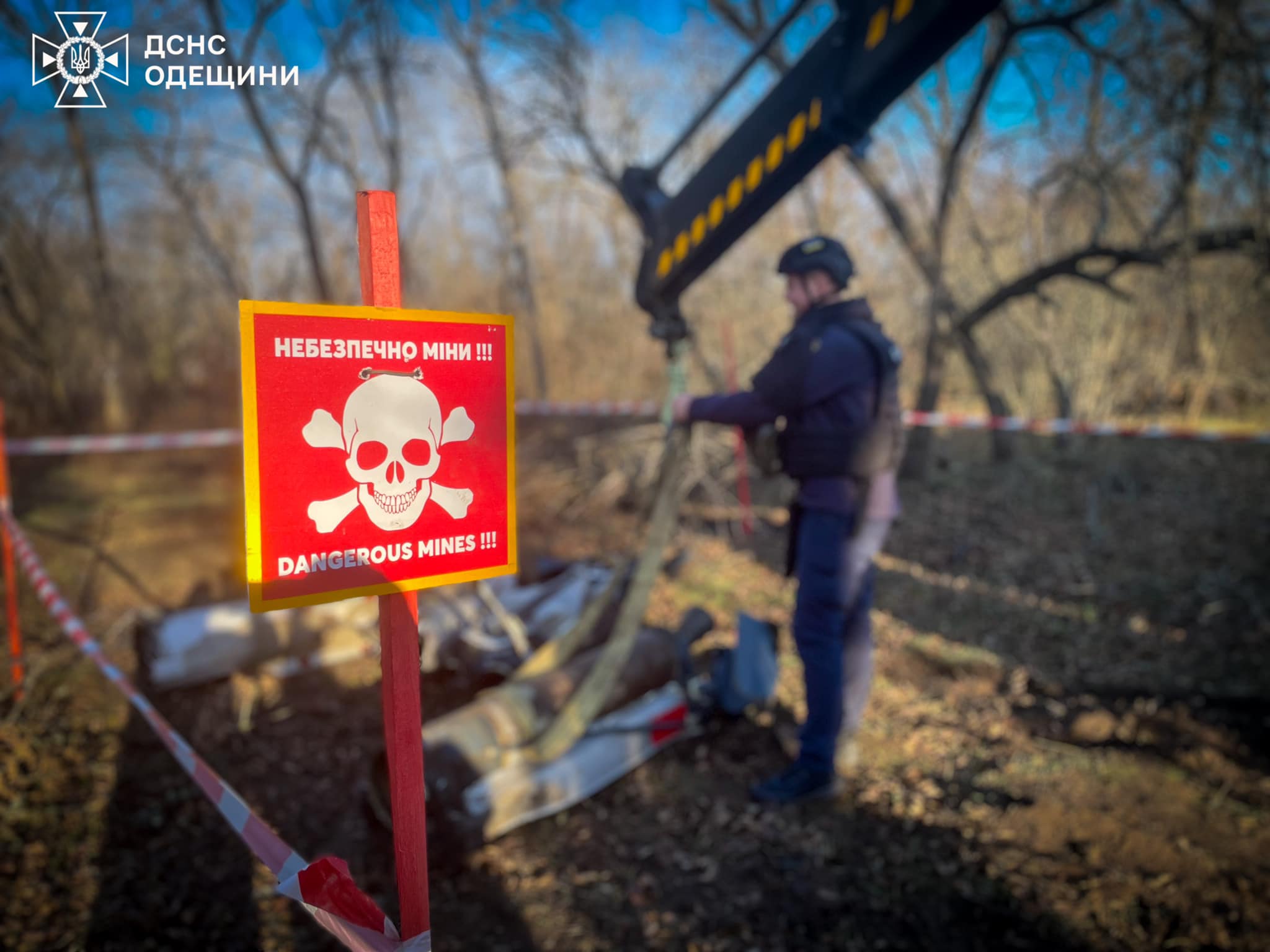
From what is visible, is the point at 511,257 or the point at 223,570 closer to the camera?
the point at 223,570

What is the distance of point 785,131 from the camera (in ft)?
8.54

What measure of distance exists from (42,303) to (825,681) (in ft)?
65.7

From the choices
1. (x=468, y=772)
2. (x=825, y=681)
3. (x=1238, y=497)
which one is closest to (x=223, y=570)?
(x=468, y=772)

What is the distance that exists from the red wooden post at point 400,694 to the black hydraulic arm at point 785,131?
1590 millimetres

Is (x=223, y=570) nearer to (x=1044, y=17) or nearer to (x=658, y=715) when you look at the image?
(x=658, y=715)

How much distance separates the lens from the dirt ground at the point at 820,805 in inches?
98.3

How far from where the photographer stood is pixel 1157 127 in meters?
6.55

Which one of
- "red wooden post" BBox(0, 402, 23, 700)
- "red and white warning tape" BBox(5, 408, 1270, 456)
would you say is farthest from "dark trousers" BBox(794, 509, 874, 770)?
"red wooden post" BBox(0, 402, 23, 700)

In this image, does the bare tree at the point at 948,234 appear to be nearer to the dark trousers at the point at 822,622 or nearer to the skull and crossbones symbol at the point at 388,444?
the dark trousers at the point at 822,622

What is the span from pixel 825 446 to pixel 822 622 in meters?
0.74

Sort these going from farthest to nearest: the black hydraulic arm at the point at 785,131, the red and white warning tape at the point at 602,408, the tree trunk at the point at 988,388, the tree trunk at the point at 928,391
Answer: the tree trunk at the point at 988,388, the tree trunk at the point at 928,391, the red and white warning tape at the point at 602,408, the black hydraulic arm at the point at 785,131

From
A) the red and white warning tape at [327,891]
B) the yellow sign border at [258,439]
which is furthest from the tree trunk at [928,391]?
the red and white warning tape at [327,891]

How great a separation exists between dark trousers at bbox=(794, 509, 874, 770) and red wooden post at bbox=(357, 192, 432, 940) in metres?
1.94

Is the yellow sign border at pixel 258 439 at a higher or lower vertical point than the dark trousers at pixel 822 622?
higher
